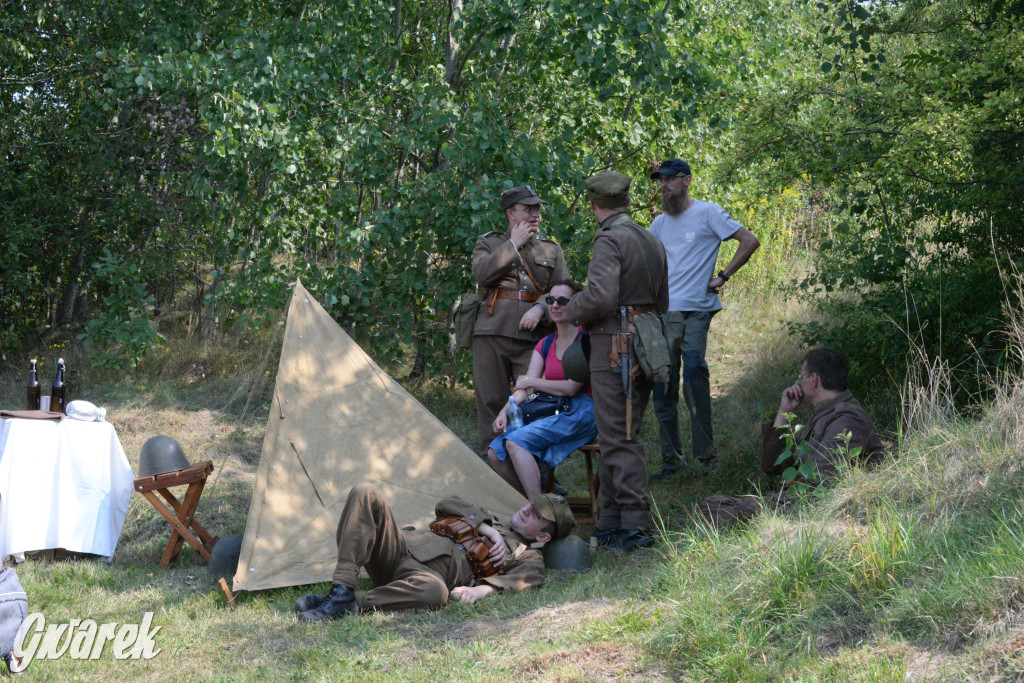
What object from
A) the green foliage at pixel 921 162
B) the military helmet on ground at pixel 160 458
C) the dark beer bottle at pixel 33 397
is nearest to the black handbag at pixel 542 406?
the military helmet on ground at pixel 160 458

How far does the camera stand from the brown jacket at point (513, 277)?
5.26 meters

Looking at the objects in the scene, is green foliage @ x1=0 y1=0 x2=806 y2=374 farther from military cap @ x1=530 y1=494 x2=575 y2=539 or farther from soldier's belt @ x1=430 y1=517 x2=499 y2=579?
soldier's belt @ x1=430 y1=517 x2=499 y2=579

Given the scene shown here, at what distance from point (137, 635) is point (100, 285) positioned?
682 cm

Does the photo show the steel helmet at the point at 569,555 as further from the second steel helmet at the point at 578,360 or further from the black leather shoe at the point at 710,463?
the black leather shoe at the point at 710,463

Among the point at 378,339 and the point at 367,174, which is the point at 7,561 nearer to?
the point at 378,339

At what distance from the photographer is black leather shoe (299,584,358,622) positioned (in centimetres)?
377

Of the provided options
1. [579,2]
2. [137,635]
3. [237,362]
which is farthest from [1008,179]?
[237,362]

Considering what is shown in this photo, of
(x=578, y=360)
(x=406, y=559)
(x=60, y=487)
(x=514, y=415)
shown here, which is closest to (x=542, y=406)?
(x=514, y=415)

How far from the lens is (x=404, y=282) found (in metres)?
6.47

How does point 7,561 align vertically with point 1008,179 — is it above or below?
below

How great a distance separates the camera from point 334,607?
378cm

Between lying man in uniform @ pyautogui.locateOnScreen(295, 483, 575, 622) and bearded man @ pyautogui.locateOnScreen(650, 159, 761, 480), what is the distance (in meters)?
1.43

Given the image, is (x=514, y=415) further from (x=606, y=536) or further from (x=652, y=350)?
(x=652, y=350)

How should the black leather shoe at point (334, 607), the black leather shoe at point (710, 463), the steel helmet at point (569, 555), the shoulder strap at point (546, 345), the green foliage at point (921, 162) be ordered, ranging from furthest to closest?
1. the black leather shoe at point (710, 463)
2. the green foliage at point (921, 162)
3. the shoulder strap at point (546, 345)
4. the steel helmet at point (569, 555)
5. the black leather shoe at point (334, 607)
